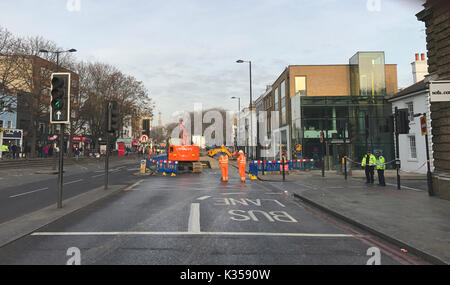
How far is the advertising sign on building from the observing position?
21.0 ft

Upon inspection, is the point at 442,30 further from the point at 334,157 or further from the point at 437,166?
the point at 334,157

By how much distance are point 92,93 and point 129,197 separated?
3274 cm

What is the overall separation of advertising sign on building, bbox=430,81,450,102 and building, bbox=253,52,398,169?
60.2ft

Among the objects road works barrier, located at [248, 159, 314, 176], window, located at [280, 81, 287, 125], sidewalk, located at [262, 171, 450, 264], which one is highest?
window, located at [280, 81, 287, 125]

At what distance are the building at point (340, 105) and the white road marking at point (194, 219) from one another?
1914 centimetres

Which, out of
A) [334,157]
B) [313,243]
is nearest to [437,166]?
[313,243]

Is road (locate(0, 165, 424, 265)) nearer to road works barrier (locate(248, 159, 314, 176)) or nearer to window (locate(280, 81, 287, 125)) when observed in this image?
road works barrier (locate(248, 159, 314, 176))

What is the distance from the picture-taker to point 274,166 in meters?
20.6

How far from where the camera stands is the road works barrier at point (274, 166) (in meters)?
18.3

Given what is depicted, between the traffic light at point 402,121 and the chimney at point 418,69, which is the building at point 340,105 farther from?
the traffic light at point 402,121

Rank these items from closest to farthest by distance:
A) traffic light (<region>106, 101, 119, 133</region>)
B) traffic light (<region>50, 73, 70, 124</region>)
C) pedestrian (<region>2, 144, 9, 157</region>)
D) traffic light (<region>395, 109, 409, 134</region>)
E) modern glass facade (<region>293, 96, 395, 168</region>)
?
1. traffic light (<region>50, 73, 70, 124</region>)
2. traffic light (<region>106, 101, 119, 133</region>)
3. traffic light (<region>395, 109, 409, 134</region>)
4. modern glass facade (<region>293, 96, 395, 168</region>)
5. pedestrian (<region>2, 144, 9, 157</region>)

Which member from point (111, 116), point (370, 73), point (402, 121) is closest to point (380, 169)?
point (402, 121)
